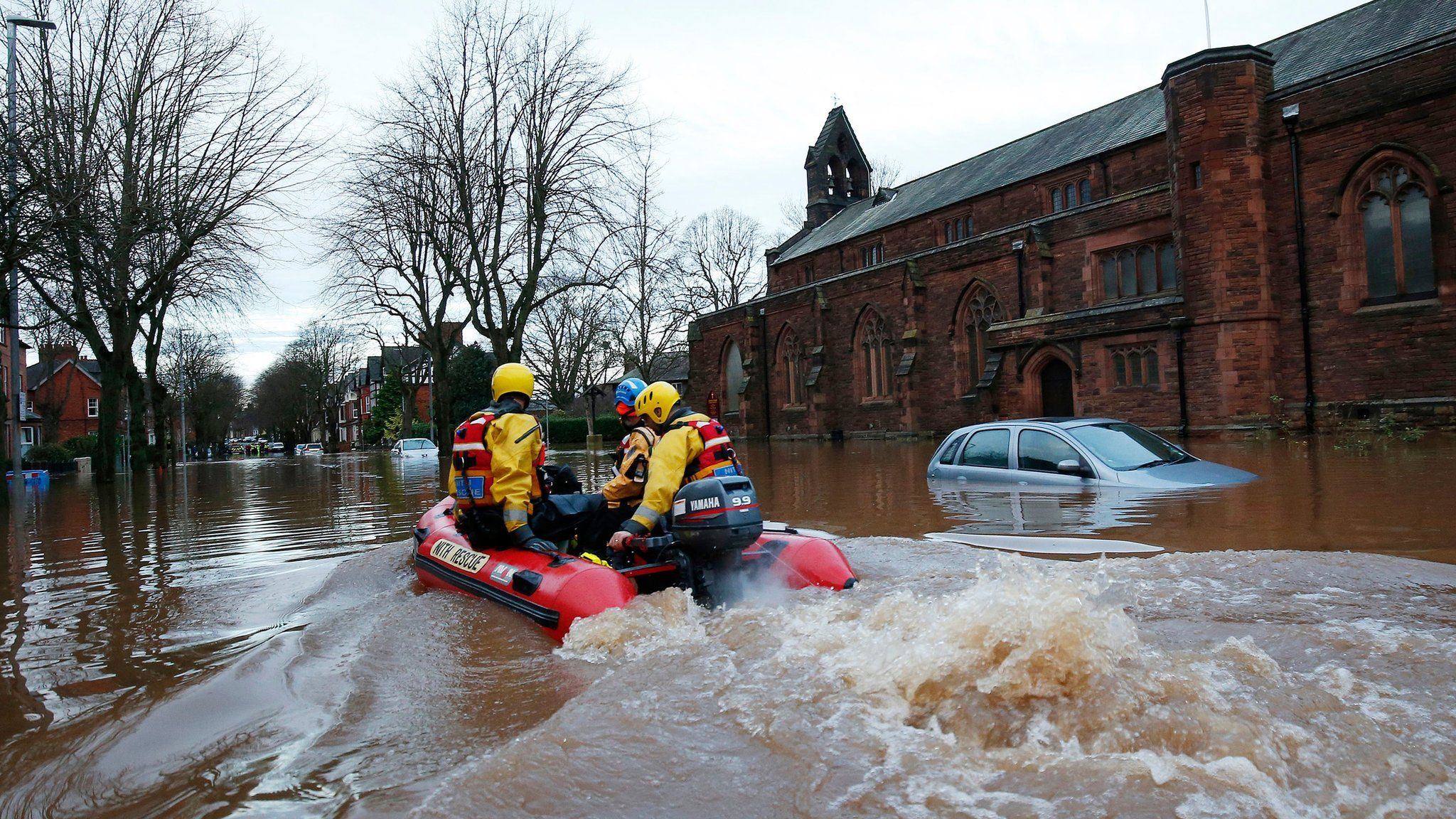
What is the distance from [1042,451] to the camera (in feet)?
33.1

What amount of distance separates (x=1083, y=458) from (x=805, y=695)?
272 inches

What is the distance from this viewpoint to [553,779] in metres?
3.07

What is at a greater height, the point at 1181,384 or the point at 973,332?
the point at 973,332

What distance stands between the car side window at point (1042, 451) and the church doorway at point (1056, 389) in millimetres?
16344

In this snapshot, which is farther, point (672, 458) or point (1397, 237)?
point (1397, 237)

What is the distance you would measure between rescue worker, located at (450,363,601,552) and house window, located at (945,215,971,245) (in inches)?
1267

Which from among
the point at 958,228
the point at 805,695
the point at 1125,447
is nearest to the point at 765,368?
the point at 958,228

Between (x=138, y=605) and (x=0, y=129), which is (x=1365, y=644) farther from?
(x=0, y=129)

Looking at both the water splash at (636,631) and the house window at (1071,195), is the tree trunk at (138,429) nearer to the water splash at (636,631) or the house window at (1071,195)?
the water splash at (636,631)

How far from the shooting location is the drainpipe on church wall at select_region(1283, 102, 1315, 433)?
20.6m

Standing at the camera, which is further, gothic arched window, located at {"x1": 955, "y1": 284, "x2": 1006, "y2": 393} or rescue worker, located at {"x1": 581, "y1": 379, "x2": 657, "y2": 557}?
gothic arched window, located at {"x1": 955, "y1": 284, "x2": 1006, "y2": 393}

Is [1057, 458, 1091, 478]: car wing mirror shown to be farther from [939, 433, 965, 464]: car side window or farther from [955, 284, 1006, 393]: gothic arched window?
[955, 284, 1006, 393]: gothic arched window

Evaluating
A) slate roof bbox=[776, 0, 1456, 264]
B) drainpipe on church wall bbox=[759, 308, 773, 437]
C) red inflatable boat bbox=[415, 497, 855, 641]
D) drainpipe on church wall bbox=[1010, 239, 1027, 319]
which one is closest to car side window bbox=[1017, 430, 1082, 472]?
red inflatable boat bbox=[415, 497, 855, 641]

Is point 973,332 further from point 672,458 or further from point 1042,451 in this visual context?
point 672,458
